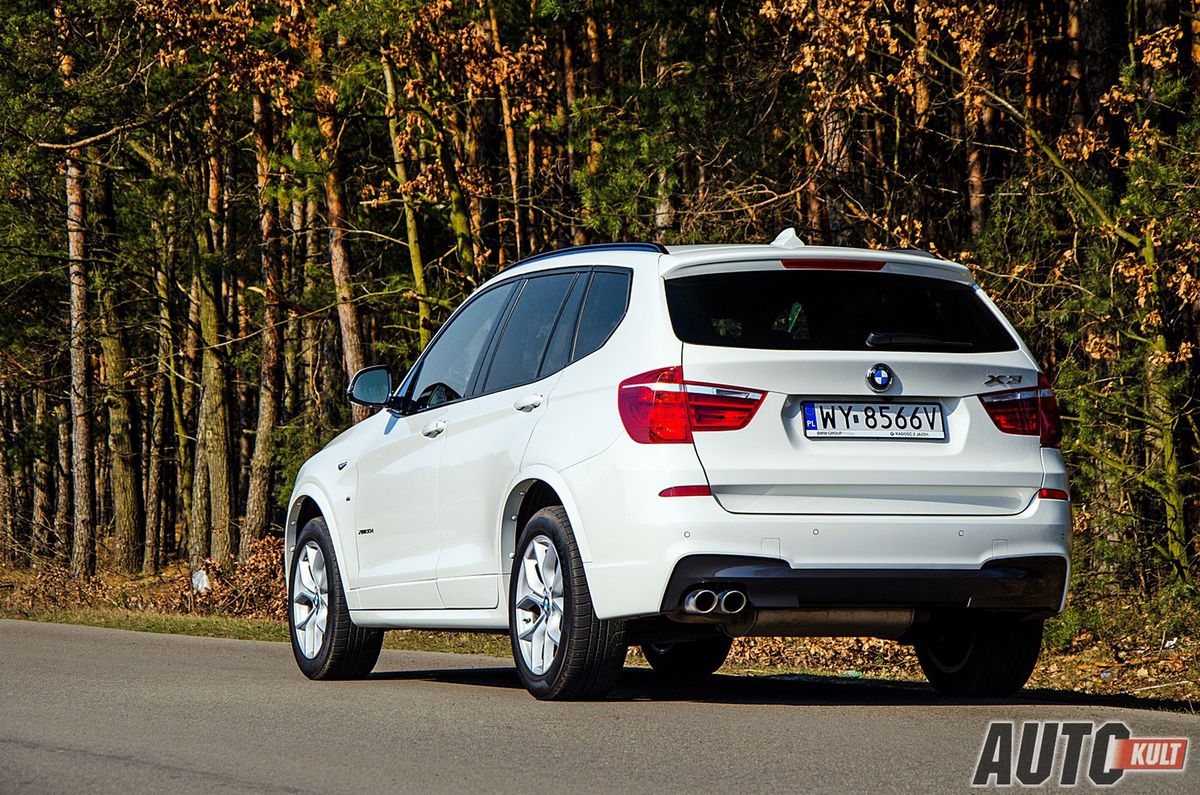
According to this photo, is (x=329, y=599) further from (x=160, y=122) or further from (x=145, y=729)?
(x=160, y=122)

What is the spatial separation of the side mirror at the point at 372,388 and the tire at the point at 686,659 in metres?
2.17

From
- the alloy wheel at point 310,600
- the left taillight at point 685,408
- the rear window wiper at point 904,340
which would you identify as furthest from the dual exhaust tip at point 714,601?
the alloy wheel at point 310,600

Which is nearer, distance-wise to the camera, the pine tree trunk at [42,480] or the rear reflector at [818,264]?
the rear reflector at [818,264]

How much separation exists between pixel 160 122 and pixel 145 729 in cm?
Result: 2006

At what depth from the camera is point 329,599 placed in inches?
396

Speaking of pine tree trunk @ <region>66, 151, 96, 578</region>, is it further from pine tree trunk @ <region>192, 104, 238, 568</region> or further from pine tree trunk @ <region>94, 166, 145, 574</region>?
pine tree trunk @ <region>192, 104, 238, 568</region>

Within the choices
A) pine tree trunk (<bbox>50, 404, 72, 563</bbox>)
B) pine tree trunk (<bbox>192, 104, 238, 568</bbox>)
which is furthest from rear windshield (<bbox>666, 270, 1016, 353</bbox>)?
pine tree trunk (<bbox>50, 404, 72, 563</bbox>)

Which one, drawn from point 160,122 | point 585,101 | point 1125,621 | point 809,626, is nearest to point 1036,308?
point 1125,621

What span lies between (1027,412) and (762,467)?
1.25 m

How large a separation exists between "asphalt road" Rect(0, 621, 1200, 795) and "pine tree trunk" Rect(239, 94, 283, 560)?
57.9ft

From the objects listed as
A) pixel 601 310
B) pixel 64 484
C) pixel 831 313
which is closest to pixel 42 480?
pixel 64 484

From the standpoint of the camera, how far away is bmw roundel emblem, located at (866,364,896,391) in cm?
720

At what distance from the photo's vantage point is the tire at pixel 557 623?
24.5 feet

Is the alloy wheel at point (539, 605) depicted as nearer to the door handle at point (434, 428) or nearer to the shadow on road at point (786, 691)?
the shadow on road at point (786, 691)
